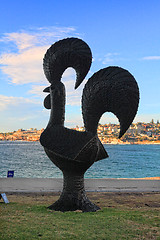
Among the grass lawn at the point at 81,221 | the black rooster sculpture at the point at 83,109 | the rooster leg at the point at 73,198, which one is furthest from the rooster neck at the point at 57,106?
the grass lawn at the point at 81,221

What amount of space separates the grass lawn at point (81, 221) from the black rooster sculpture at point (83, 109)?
0.70 m

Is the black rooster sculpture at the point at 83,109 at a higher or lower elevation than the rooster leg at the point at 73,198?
higher

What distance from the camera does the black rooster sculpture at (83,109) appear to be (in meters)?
7.07

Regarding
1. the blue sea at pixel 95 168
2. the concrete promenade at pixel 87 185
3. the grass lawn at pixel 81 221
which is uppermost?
the grass lawn at pixel 81 221

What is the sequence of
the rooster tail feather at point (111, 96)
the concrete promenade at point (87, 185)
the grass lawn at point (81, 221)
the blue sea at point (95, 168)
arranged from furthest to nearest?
the blue sea at point (95, 168)
the concrete promenade at point (87, 185)
the rooster tail feather at point (111, 96)
the grass lawn at point (81, 221)

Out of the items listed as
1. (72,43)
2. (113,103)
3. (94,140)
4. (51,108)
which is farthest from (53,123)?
(72,43)

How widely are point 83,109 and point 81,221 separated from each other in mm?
2787

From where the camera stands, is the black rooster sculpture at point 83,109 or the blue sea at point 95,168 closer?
the black rooster sculpture at point 83,109

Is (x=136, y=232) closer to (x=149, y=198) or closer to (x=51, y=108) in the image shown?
(x=51, y=108)

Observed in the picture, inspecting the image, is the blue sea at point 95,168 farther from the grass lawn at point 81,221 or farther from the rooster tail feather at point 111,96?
the rooster tail feather at point 111,96

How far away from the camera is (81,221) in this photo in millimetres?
6254

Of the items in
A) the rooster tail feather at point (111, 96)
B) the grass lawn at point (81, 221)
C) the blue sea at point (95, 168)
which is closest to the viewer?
the grass lawn at point (81, 221)

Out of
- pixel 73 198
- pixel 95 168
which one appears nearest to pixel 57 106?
pixel 73 198

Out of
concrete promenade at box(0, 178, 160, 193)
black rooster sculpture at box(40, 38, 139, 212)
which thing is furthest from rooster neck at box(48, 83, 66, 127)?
concrete promenade at box(0, 178, 160, 193)
